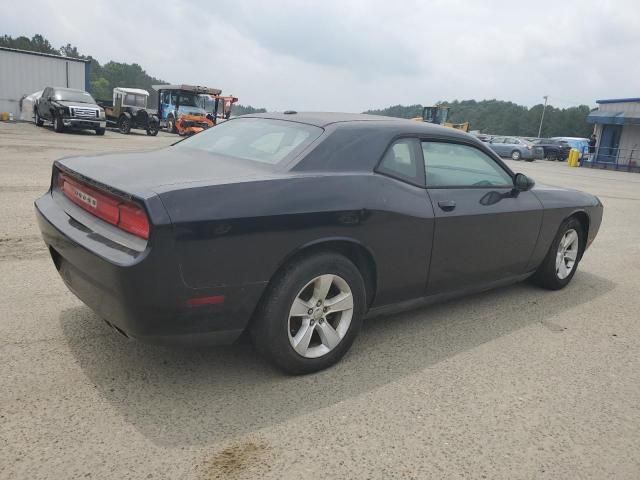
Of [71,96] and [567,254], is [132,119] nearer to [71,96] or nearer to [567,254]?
[71,96]

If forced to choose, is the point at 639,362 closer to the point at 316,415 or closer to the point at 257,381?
the point at 316,415

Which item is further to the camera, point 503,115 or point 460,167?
point 503,115

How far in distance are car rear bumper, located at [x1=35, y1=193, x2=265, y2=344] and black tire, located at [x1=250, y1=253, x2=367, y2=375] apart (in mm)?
91

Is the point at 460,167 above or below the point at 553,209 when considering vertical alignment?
above

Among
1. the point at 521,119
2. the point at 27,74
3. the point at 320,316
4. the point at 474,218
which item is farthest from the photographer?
the point at 521,119

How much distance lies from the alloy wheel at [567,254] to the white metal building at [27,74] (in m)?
29.5

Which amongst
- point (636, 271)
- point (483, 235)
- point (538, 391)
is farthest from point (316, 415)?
point (636, 271)

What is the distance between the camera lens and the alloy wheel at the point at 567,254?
4770 mm

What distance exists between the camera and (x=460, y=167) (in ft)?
12.5

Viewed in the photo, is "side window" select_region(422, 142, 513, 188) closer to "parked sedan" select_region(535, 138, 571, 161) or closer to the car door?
the car door

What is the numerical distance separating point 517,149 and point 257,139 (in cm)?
3087

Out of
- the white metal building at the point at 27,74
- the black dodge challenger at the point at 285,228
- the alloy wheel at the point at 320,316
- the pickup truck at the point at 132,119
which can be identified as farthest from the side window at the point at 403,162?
the white metal building at the point at 27,74

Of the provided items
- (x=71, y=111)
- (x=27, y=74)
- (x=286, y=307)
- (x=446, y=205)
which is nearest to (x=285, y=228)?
(x=286, y=307)

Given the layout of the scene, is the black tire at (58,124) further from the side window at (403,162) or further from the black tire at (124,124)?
the side window at (403,162)
